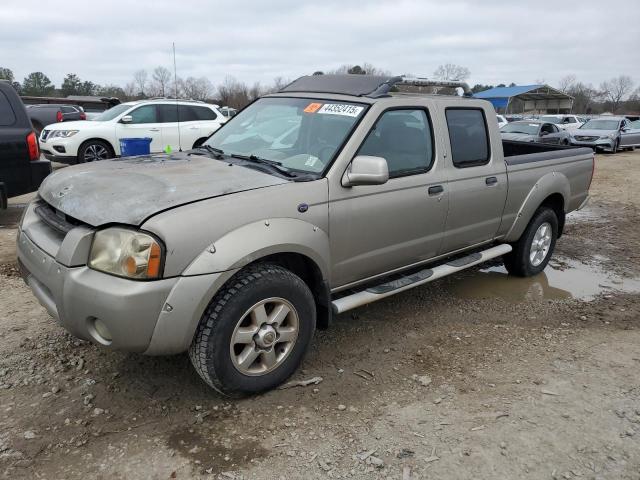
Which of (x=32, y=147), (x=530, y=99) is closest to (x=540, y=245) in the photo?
(x=32, y=147)

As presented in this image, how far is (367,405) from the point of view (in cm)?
312

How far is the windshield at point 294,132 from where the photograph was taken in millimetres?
3518

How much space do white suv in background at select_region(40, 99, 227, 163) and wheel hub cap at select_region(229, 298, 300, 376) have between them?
8.62 m

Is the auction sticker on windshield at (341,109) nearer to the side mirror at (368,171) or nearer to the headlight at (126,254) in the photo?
the side mirror at (368,171)

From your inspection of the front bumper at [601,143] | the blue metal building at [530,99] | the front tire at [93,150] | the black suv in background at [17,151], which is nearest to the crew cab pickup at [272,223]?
the black suv in background at [17,151]

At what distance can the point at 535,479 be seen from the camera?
8.34 ft

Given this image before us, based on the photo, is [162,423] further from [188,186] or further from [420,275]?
[420,275]

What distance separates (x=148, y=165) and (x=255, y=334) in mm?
1457

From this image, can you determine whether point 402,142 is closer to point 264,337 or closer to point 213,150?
point 213,150

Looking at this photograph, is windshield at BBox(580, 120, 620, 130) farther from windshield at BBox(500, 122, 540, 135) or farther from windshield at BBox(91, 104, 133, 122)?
windshield at BBox(91, 104, 133, 122)

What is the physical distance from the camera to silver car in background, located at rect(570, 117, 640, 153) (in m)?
21.2

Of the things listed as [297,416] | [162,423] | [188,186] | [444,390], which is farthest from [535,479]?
[188,186]

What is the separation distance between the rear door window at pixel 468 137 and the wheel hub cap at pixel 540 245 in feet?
4.58

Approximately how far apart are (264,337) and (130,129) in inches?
383
